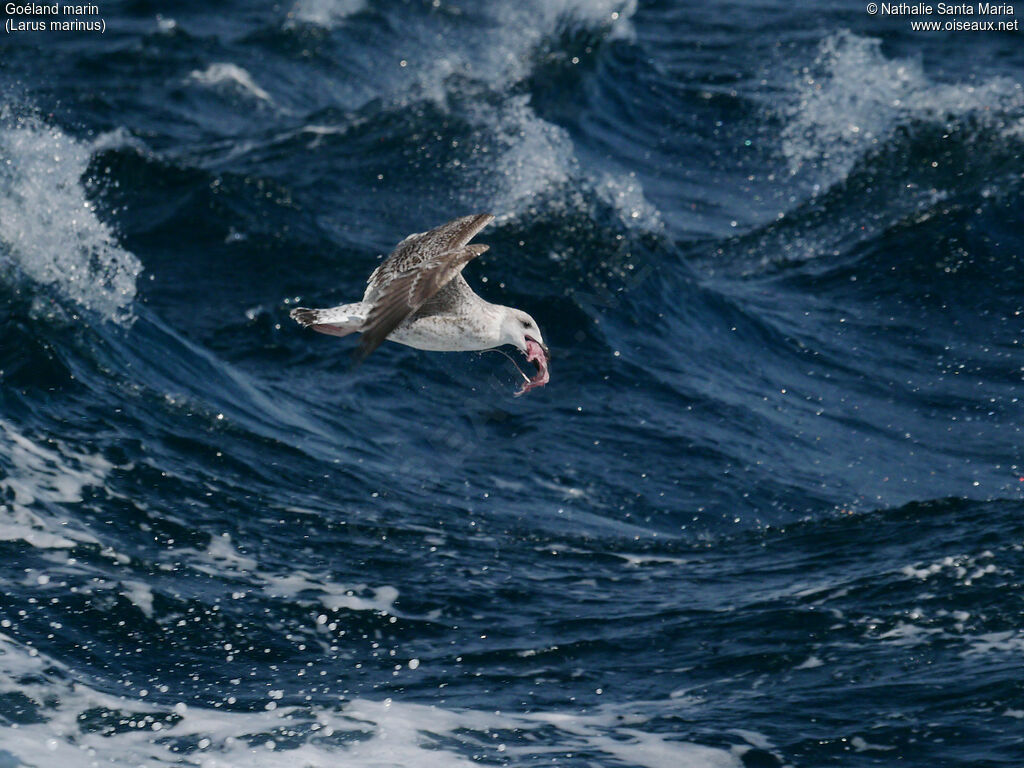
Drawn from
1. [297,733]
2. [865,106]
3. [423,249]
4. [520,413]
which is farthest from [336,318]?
[865,106]

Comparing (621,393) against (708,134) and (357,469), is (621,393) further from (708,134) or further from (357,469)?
(708,134)

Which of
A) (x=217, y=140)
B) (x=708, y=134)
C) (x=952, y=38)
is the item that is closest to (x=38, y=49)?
(x=217, y=140)

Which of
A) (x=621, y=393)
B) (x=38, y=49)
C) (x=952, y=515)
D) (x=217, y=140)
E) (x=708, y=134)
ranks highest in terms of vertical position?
(x=38, y=49)

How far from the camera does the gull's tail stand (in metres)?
8.77

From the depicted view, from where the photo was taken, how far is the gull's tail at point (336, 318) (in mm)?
8766

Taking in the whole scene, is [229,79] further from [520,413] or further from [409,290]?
[409,290]

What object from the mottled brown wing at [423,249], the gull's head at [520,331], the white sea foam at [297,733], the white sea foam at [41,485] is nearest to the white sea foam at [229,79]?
the white sea foam at [41,485]

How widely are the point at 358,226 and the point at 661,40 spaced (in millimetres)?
11673

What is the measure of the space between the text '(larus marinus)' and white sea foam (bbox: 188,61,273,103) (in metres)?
14.0

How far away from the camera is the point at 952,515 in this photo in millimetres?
11508

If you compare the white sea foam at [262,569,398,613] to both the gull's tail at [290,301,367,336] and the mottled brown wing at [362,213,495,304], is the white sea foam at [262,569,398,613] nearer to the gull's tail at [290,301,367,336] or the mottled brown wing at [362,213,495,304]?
the gull's tail at [290,301,367,336]

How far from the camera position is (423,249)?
940cm

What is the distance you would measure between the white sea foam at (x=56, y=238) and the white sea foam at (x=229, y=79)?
7.16m

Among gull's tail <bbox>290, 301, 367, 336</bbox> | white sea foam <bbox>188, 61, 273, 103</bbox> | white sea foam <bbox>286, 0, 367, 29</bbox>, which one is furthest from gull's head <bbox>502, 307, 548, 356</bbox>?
white sea foam <bbox>286, 0, 367, 29</bbox>
